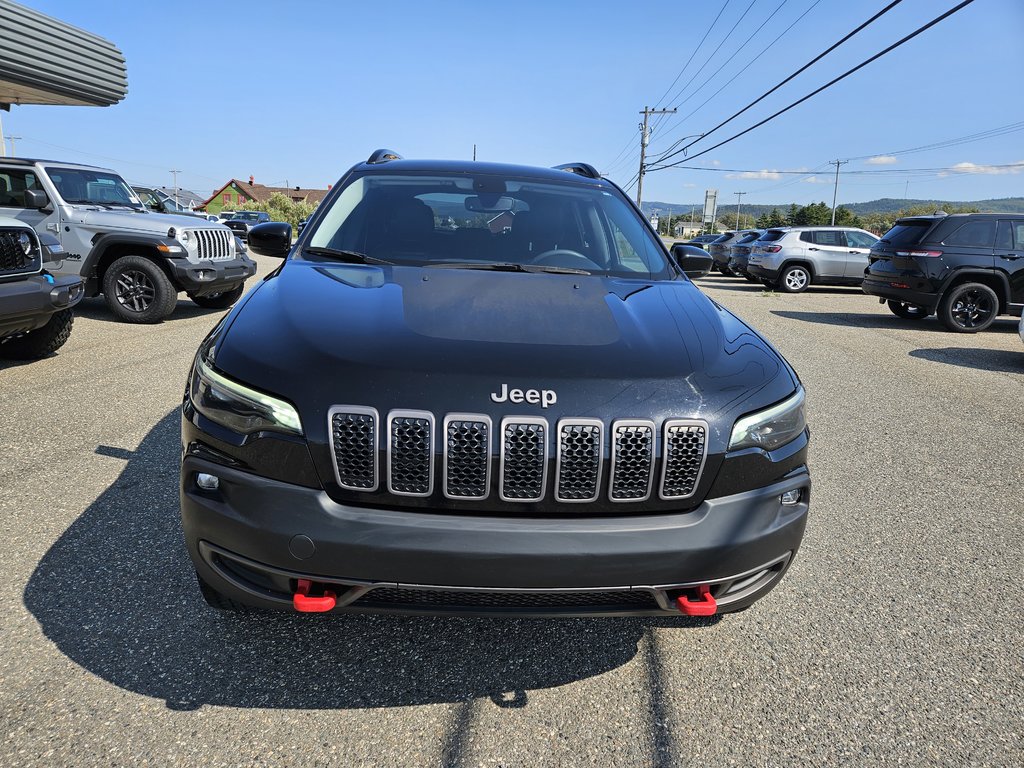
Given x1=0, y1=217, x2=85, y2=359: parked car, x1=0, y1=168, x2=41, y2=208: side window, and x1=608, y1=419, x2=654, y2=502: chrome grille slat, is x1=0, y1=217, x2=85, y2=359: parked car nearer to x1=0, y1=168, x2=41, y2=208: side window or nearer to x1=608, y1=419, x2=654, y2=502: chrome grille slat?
x1=0, y1=168, x2=41, y2=208: side window

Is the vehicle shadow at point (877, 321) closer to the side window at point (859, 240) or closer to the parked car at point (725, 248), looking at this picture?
the side window at point (859, 240)

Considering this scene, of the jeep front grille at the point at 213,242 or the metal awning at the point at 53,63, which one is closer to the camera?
the jeep front grille at the point at 213,242

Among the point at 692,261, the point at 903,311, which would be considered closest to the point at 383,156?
the point at 692,261

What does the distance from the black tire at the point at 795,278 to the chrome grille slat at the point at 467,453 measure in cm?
1701

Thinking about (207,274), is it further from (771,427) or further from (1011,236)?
(1011,236)

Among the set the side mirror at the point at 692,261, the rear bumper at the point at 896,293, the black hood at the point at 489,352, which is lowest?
the rear bumper at the point at 896,293

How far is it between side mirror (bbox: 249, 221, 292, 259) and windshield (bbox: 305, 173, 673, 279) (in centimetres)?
42

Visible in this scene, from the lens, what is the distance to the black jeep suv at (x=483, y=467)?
180 centimetres

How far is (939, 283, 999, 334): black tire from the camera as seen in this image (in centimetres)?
1050

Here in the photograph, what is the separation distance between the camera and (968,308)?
10.7 metres

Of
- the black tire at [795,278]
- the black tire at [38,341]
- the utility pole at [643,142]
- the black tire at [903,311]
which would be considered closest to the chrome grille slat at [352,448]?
the black tire at [38,341]

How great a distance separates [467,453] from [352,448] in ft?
0.99

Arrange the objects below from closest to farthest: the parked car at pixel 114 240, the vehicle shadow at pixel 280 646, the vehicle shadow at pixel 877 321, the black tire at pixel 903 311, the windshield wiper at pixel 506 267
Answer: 1. the vehicle shadow at pixel 280 646
2. the windshield wiper at pixel 506 267
3. the parked car at pixel 114 240
4. the vehicle shadow at pixel 877 321
5. the black tire at pixel 903 311

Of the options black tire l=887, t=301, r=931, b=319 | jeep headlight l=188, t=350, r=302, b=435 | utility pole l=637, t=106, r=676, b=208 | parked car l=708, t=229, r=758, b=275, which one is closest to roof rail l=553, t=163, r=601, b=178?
jeep headlight l=188, t=350, r=302, b=435
